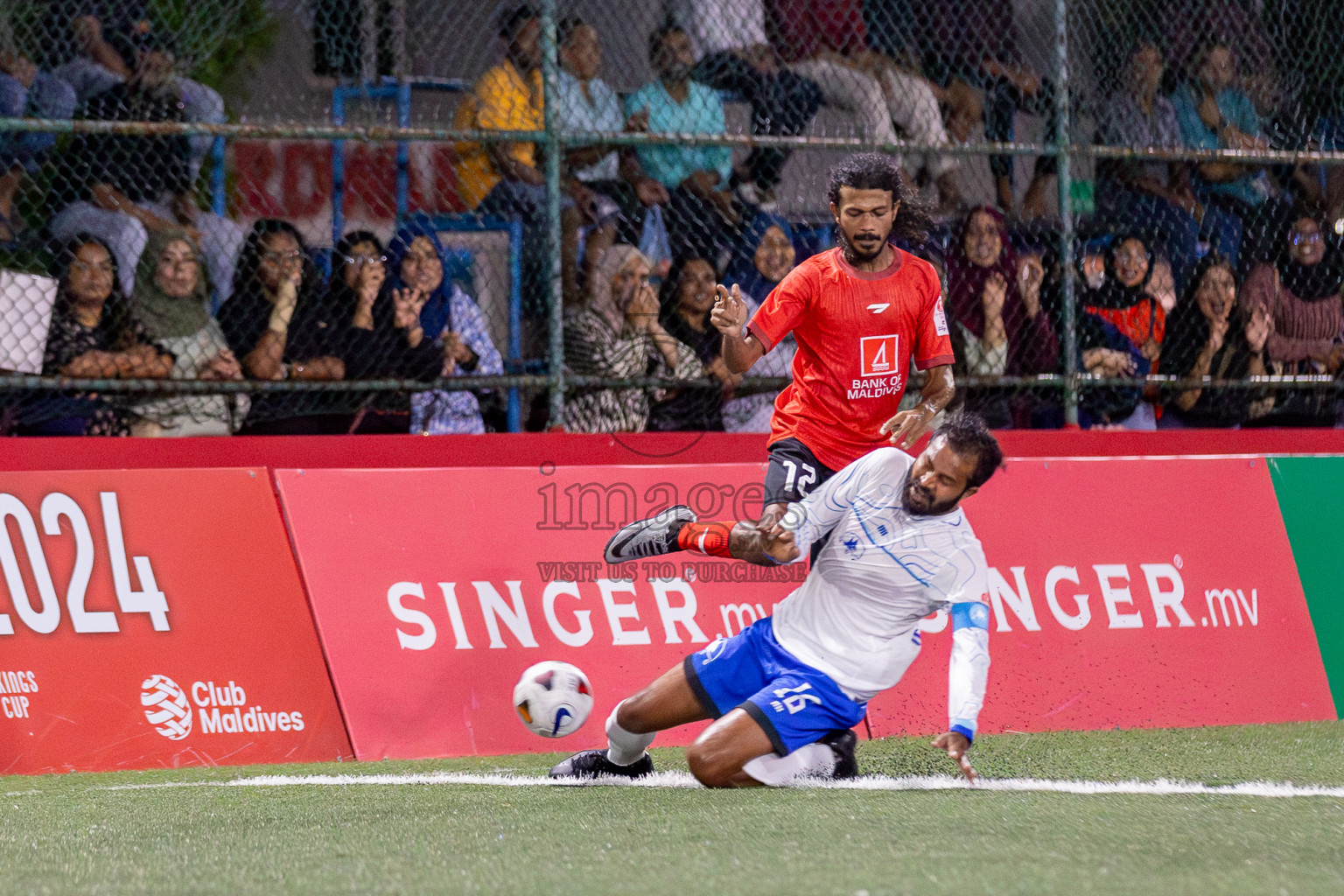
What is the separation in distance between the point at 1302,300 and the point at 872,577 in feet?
14.8

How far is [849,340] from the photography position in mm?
5035

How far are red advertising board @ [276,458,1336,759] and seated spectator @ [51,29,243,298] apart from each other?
163 centimetres

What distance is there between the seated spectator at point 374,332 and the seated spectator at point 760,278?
1.57 meters

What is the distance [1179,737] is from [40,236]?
221 inches

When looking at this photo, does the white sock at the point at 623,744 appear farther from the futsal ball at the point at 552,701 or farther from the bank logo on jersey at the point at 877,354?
the bank logo on jersey at the point at 877,354

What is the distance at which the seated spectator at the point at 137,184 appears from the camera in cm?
643

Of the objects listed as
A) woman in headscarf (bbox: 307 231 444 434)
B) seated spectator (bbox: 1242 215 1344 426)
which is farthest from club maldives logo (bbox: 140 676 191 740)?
seated spectator (bbox: 1242 215 1344 426)

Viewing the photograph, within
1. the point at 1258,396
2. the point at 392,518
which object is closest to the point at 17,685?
the point at 392,518

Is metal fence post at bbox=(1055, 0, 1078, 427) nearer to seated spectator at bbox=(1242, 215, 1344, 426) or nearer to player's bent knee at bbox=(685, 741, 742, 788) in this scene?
seated spectator at bbox=(1242, 215, 1344, 426)

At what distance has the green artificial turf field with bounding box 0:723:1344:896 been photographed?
9.55 feet

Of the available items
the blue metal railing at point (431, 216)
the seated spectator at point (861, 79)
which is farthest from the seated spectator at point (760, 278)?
the blue metal railing at point (431, 216)

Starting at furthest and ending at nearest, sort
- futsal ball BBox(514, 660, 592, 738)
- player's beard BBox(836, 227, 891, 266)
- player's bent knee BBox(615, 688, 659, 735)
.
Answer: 1. player's beard BBox(836, 227, 891, 266)
2. futsal ball BBox(514, 660, 592, 738)
3. player's bent knee BBox(615, 688, 659, 735)

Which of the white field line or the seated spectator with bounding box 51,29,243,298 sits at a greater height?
the seated spectator with bounding box 51,29,243,298

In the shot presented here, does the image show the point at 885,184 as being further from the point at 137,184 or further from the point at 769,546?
the point at 137,184
